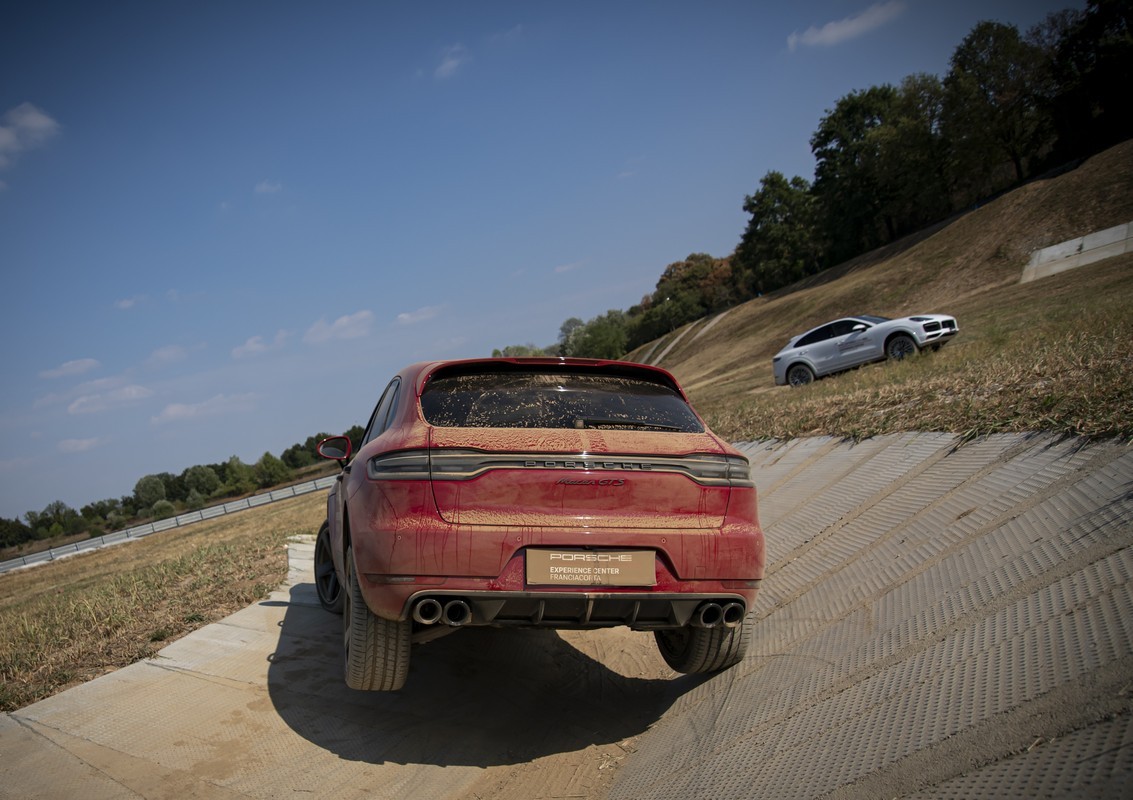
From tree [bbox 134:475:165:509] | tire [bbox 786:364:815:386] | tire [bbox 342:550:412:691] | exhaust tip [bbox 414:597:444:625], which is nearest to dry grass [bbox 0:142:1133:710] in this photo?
tire [bbox 342:550:412:691]

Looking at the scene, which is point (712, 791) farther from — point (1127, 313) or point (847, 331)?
point (847, 331)

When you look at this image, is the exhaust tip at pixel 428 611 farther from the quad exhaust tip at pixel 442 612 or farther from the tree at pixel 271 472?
the tree at pixel 271 472

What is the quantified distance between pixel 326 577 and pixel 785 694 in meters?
3.91

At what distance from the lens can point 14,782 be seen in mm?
3330

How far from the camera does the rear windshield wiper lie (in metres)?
3.58

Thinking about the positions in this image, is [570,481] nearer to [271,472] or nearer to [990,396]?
[990,396]

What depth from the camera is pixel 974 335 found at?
17.1m

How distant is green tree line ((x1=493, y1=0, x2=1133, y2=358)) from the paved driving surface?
129 feet

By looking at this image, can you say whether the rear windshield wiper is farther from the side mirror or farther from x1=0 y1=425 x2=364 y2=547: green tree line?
x1=0 y1=425 x2=364 y2=547: green tree line

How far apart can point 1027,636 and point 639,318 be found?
110m

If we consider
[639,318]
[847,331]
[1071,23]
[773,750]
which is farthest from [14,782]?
[639,318]

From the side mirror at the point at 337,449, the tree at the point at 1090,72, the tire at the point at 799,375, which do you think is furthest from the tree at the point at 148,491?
the side mirror at the point at 337,449

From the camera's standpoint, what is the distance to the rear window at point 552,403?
11.7 ft

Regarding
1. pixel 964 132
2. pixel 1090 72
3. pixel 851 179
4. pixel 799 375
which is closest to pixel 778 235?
pixel 851 179
